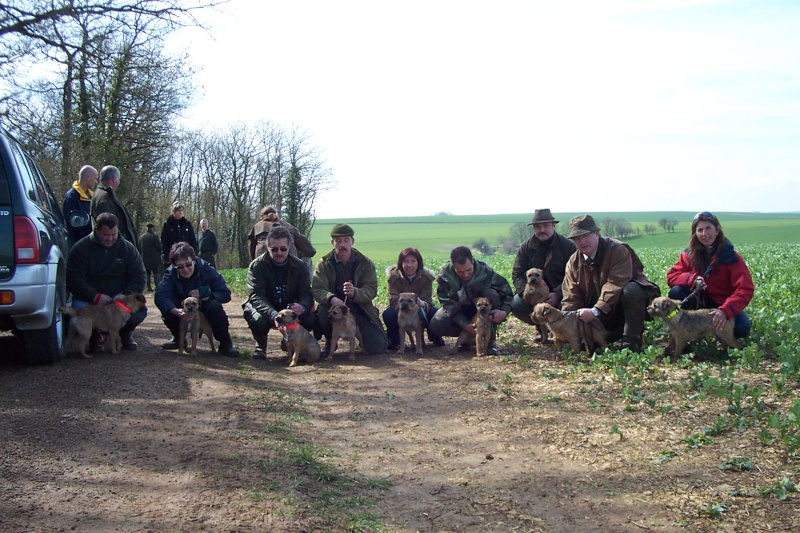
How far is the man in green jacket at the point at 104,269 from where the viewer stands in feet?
25.0

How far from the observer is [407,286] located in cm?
924

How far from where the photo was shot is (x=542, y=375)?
7.12 metres

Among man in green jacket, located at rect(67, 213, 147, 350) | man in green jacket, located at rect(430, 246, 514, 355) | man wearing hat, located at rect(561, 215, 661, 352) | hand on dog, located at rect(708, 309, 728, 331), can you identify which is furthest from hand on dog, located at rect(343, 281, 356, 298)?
hand on dog, located at rect(708, 309, 728, 331)

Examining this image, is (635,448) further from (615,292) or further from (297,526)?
(615,292)

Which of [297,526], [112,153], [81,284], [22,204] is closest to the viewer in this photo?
[297,526]

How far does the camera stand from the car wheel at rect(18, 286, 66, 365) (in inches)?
250

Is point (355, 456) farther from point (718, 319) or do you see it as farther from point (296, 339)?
point (718, 319)

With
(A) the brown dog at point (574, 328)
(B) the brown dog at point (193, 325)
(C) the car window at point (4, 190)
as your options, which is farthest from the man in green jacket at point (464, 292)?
(C) the car window at point (4, 190)

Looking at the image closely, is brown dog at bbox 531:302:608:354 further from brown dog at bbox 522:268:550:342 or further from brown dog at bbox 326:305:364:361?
brown dog at bbox 326:305:364:361

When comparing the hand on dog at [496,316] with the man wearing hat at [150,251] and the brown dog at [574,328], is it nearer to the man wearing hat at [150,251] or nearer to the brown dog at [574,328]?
the brown dog at [574,328]

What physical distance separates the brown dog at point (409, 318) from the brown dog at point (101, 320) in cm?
312

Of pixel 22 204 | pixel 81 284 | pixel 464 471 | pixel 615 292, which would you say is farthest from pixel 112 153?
pixel 464 471

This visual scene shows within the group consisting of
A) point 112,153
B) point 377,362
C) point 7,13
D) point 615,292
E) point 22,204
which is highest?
point 7,13

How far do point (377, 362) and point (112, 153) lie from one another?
18153 mm
